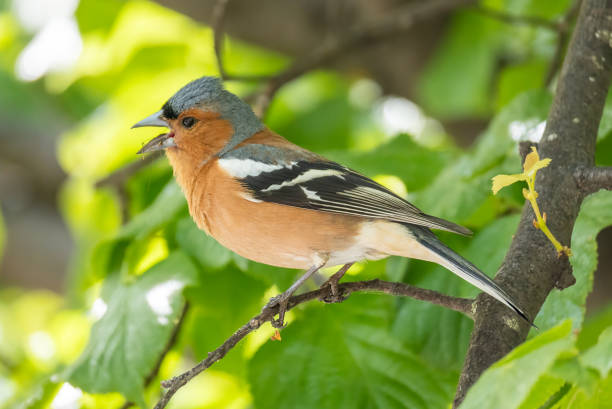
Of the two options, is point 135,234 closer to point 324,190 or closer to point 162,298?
point 162,298

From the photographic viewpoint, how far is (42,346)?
5.20 m

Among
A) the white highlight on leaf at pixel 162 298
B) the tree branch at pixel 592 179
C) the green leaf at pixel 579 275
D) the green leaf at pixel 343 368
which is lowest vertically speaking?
the green leaf at pixel 343 368

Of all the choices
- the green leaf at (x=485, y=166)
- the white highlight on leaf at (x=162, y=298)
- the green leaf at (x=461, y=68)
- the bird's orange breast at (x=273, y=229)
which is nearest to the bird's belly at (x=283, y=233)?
the bird's orange breast at (x=273, y=229)

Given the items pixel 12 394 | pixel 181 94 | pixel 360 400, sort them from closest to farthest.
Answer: pixel 360 400, pixel 181 94, pixel 12 394

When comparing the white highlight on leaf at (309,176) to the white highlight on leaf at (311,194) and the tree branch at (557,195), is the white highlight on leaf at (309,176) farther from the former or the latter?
the tree branch at (557,195)

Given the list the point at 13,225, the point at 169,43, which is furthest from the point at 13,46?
the point at 13,225

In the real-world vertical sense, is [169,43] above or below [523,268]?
above

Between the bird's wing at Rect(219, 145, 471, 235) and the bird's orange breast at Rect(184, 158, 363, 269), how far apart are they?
6 cm

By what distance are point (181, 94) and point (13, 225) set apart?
15.9 ft

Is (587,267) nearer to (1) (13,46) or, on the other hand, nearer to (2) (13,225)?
(1) (13,46)

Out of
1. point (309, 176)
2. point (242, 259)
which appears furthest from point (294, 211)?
point (242, 259)

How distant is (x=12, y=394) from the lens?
484 cm

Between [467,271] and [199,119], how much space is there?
6.45 ft

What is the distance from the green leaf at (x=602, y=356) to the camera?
1735mm
